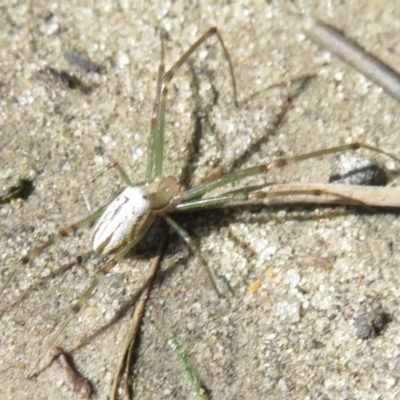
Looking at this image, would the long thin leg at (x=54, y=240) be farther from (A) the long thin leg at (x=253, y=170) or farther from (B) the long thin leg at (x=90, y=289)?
(A) the long thin leg at (x=253, y=170)

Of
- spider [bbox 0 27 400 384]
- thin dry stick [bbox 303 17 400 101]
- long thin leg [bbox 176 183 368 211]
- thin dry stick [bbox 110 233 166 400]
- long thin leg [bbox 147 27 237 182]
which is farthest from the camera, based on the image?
thin dry stick [bbox 303 17 400 101]

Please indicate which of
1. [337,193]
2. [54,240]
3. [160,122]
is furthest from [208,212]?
[54,240]

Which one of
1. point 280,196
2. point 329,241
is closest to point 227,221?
point 280,196

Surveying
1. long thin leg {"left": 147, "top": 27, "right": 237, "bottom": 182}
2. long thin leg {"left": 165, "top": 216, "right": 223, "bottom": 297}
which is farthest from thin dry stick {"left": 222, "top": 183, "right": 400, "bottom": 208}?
long thin leg {"left": 147, "top": 27, "right": 237, "bottom": 182}

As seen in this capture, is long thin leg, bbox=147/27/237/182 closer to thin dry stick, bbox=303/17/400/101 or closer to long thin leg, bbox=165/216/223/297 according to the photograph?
long thin leg, bbox=165/216/223/297

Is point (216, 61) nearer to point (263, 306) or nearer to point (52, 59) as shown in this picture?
point (52, 59)

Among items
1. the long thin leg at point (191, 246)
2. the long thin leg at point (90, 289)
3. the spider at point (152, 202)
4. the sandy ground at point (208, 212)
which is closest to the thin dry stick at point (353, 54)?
the sandy ground at point (208, 212)
